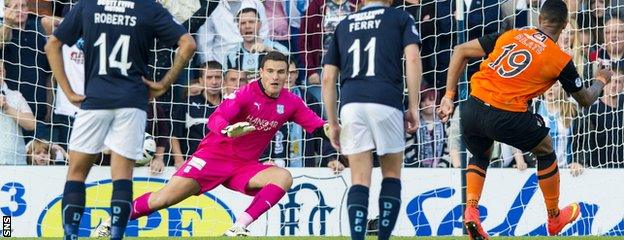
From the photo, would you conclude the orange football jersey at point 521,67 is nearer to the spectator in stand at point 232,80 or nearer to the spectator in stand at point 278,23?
the spectator in stand at point 232,80

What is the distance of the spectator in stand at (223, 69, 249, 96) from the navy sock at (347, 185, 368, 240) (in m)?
5.07

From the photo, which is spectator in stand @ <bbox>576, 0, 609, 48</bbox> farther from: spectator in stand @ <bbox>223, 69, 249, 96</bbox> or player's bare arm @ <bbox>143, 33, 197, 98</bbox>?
player's bare arm @ <bbox>143, 33, 197, 98</bbox>

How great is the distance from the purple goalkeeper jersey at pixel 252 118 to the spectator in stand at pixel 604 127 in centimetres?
385

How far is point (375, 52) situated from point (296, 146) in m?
5.21

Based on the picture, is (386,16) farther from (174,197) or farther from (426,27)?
(426,27)

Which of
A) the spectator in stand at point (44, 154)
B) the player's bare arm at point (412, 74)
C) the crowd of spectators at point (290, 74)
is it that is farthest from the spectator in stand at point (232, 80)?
the player's bare arm at point (412, 74)

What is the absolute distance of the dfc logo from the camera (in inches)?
496

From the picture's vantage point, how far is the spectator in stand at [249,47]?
13.4 meters

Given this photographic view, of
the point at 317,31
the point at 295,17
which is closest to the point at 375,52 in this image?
the point at 317,31

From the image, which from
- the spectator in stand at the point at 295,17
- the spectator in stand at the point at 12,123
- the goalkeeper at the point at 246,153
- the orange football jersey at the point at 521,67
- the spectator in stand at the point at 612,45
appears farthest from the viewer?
the spectator in stand at the point at 612,45

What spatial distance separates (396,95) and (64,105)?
551 cm

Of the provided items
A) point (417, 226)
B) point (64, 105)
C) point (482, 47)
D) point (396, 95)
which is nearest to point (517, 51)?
point (482, 47)

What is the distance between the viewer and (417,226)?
13.3 meters

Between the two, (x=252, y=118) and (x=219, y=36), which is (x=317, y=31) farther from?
(x=252, y=118)
